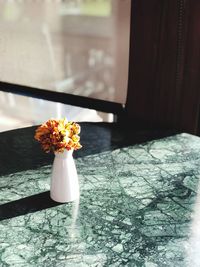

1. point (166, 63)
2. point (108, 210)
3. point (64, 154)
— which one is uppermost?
point (166, 63)

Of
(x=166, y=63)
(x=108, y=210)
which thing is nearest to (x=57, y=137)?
(x=108, y=210)

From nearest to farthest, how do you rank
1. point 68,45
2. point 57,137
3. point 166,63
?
1. point 57,137
2. point 166,63
3. point 68,45

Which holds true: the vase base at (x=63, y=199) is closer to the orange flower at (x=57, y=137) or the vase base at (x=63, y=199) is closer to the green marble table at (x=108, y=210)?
the green marble table at (x=108, y=210)

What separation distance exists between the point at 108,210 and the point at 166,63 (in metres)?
0.76

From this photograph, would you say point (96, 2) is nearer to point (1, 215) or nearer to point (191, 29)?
point (191, 29)

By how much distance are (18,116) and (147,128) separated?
33.5 inches

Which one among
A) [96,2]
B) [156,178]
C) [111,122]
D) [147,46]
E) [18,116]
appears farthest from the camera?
[18,116]

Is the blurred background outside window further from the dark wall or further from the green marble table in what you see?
the green marble table

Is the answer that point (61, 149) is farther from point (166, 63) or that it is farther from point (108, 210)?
point (166, 63)

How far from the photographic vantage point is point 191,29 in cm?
151

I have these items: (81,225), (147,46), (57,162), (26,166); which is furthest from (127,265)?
(147,46)

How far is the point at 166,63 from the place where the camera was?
1.59 meters

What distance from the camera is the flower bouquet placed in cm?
108

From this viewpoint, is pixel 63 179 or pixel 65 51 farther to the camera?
pixel 65 51
